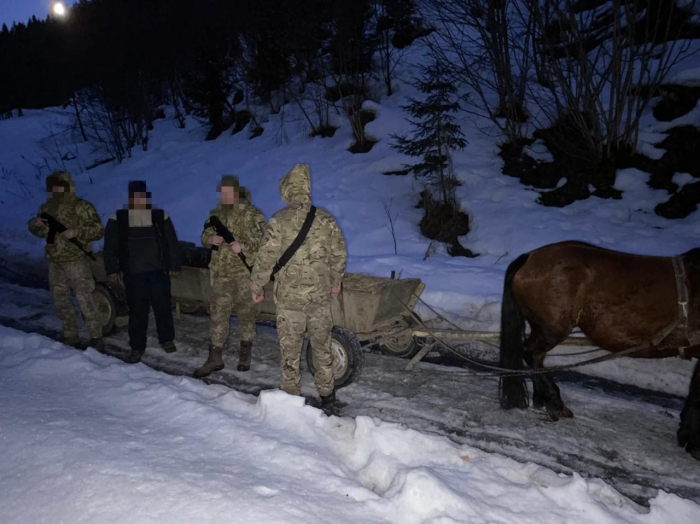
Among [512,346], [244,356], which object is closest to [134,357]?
[244,356]

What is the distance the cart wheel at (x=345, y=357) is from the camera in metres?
4.34

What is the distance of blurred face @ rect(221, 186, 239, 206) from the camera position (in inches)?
183

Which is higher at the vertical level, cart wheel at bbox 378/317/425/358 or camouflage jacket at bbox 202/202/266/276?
camouflage jacket at bbox 202/202/266/276

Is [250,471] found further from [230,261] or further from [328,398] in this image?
[230,261]

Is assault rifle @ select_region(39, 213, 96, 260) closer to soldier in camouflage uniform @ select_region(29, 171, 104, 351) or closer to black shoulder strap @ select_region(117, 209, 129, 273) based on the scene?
soldier in camouflage uniform @ select_region(29, 171, 104, 351)

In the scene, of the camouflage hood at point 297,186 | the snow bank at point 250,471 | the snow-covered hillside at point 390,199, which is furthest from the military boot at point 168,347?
the snow-covered hillside at point 390,199

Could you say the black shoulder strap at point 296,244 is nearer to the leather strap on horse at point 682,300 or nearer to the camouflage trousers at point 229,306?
the camouflage trousers at point 229,306

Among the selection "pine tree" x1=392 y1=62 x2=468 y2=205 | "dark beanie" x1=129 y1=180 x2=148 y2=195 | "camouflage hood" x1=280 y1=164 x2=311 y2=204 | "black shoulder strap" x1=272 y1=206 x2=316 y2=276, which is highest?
"pine tree" x1=392 y1=62 x2=468 y2=205

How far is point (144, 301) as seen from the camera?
16.6ft

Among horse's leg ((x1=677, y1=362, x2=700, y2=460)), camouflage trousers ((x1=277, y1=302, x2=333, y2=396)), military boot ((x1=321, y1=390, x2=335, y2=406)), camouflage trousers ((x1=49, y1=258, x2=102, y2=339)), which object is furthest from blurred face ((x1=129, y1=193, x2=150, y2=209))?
horse's leg ((x1=677, y1=362, x2=700, y2=460))

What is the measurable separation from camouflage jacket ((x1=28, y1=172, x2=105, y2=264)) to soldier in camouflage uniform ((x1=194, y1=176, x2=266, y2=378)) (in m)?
1.64

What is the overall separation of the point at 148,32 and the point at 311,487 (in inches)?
1027

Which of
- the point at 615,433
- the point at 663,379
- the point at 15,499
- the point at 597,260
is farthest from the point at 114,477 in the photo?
the point at 663,379

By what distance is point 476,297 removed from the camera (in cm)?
655
